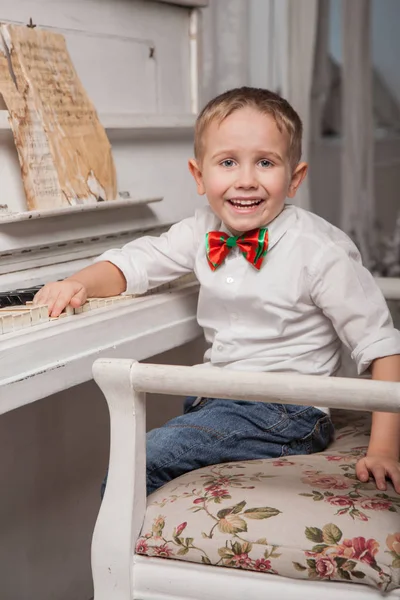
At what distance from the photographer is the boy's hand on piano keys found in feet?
5.06

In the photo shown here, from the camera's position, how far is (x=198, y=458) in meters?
1.47

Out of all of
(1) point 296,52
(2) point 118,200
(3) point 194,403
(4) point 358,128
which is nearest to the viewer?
(3) point 194,403

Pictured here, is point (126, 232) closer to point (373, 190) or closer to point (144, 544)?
point (144, 544)

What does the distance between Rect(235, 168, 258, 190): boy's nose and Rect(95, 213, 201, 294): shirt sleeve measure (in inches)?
8.9

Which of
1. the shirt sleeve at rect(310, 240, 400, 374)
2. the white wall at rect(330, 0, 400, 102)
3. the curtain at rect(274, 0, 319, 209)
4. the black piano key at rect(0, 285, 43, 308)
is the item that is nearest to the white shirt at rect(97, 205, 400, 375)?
the shirt sleeve at rect(310, 240, 400, 374)

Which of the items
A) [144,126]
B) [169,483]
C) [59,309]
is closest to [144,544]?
[169,483]

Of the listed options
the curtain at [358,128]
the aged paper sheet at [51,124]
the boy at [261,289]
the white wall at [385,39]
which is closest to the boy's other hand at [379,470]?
the boy at [261,289]

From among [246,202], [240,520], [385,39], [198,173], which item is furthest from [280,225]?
[385,39]

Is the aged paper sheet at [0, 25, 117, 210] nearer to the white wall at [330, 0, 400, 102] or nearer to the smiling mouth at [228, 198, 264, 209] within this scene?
the smiling mouth at [228, 198, 264, 209]

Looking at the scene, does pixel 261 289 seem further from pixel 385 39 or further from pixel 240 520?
pixel 385 39

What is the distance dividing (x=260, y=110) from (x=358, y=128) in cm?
244

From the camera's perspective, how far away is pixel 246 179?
1.61 m

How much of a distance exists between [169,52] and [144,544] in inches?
53.9

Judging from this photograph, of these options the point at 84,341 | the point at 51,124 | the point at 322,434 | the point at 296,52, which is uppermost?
the point at 296,52
